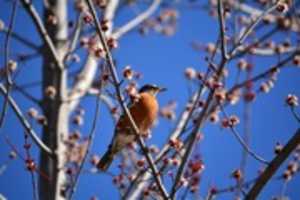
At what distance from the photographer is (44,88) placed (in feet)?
17.9

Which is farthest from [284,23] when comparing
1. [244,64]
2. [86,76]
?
[86,76]

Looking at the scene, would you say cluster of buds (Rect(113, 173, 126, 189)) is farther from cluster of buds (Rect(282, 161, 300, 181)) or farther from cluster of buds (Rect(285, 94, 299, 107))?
cluster of buds (Rect(285, 94, 299, 107))

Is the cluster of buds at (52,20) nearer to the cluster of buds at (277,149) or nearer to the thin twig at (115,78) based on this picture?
the thin twig at (115,78)

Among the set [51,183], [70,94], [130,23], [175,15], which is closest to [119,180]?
[51,183]

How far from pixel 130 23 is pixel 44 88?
1826 mm

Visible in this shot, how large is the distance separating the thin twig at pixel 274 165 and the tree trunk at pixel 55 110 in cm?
177

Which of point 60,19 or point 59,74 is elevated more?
point 60,19

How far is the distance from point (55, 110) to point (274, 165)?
8.21 feet

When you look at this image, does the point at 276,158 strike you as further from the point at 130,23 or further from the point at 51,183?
the point at 130,23

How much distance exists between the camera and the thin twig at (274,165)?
3.16 metres

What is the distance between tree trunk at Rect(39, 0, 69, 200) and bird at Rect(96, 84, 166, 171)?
459 mm

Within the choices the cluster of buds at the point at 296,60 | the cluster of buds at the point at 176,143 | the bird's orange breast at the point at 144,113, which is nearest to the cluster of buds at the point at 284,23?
the cluster of buds at the point at 296,60

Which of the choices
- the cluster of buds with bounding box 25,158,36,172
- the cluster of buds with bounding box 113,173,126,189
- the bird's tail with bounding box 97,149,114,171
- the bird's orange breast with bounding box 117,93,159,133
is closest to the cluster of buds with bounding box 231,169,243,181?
the cluster of buds with bounding box 113,173,126,189

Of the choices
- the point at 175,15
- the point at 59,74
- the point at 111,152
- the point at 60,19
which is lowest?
the point at 111,152
